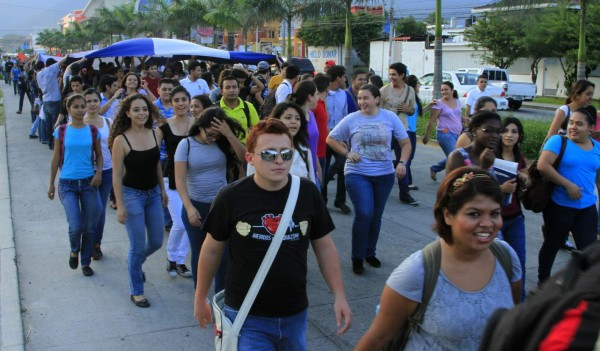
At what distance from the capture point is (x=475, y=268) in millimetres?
2654

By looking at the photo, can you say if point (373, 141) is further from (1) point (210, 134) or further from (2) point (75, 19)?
(2) point (75, 19)

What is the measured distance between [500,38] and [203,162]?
3896 cm

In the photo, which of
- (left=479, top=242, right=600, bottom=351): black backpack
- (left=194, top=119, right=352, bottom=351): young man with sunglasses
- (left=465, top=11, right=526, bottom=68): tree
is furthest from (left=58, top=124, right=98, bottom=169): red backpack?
(left=465, top=11, right=526, bottom=68): tree

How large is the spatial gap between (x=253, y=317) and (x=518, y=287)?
1.32 metres

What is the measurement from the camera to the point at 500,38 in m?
40.6

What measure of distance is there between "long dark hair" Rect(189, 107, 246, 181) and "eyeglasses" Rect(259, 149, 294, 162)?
175 cm

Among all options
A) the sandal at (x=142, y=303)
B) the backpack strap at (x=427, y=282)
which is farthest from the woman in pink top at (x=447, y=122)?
the backpack strap at (x=427, y=282)

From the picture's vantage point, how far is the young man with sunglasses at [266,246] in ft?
10.8

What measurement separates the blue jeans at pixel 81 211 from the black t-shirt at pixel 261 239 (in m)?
3.24

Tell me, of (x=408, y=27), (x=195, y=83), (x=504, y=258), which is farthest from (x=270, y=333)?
(x=408, y=27)

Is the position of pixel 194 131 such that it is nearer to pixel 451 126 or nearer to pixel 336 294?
pixel 336 294

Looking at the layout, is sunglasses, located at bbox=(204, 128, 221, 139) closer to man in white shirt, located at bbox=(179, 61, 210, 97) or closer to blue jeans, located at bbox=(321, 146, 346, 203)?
blue jeans, located at bbox=(321, 146, 346, 203)

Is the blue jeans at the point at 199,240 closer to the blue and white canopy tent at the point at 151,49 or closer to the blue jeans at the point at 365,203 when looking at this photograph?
the blue jeans at the point at 365,203

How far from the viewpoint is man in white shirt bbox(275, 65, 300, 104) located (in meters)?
8.46
